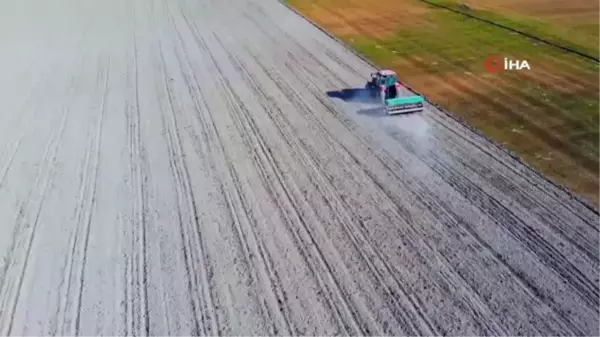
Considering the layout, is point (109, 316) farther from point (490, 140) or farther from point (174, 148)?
point (490, 140)

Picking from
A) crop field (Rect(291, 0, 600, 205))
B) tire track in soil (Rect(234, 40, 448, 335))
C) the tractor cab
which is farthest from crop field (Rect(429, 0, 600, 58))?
tire track in soil (Rect(234, 40, 448, 335))

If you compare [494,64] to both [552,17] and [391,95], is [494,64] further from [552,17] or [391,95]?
[552,17]

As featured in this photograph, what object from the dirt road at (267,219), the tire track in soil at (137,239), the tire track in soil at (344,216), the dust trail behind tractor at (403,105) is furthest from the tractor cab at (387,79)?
the tire track in soil at (137,239)

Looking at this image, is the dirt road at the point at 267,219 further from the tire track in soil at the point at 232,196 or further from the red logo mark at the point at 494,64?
the red logo mark at the point at 494,64

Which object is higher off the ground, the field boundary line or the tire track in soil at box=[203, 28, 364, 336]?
the field boundary line

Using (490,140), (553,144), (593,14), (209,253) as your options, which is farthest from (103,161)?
(593,14)

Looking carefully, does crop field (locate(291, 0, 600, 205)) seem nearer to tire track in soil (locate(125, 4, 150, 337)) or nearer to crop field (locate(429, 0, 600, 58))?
crop field (locate(429, 0, 600, 58))
